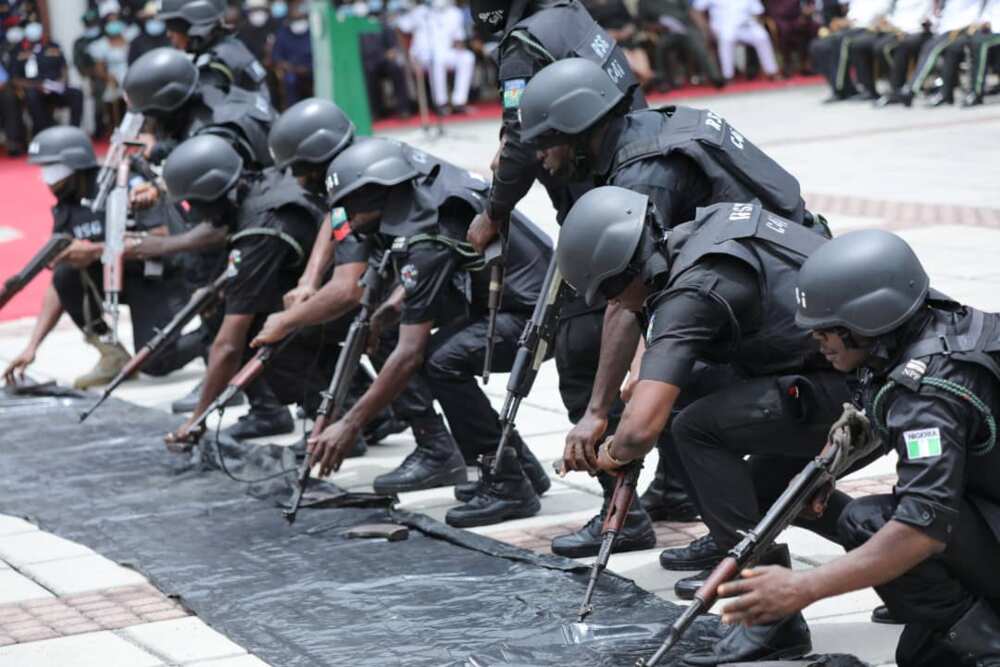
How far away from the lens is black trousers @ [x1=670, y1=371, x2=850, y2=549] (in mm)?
4707

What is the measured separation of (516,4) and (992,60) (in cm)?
1271

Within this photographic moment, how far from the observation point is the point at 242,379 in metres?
6.86

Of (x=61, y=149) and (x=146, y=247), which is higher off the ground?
(x=61, y=149)

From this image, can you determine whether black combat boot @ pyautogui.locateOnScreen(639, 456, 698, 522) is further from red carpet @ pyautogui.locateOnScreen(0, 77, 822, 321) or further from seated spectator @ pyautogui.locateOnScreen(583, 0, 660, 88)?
seated spectator @ pyautogui.locateOnScreen(583, 0, 660, 88)

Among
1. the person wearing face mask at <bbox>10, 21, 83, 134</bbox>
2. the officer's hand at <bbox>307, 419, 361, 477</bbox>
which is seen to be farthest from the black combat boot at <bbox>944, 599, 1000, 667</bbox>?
the person wearing face mask at <bbox>10, 21, 83, 134</bbox>

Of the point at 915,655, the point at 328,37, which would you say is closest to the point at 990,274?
the point at 915,655

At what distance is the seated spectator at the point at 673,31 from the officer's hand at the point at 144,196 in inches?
596

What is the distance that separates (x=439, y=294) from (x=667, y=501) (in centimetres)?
110

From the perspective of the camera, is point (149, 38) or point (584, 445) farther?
point (149, 38)

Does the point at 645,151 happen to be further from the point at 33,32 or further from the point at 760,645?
the point at 33,32

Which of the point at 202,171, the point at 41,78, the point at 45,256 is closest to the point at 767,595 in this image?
the point at 202,171

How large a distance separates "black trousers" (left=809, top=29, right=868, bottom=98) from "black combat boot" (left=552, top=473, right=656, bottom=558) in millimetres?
14695

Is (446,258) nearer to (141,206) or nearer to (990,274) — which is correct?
(141,206)

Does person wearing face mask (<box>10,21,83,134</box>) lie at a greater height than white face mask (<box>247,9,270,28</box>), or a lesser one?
lesser
